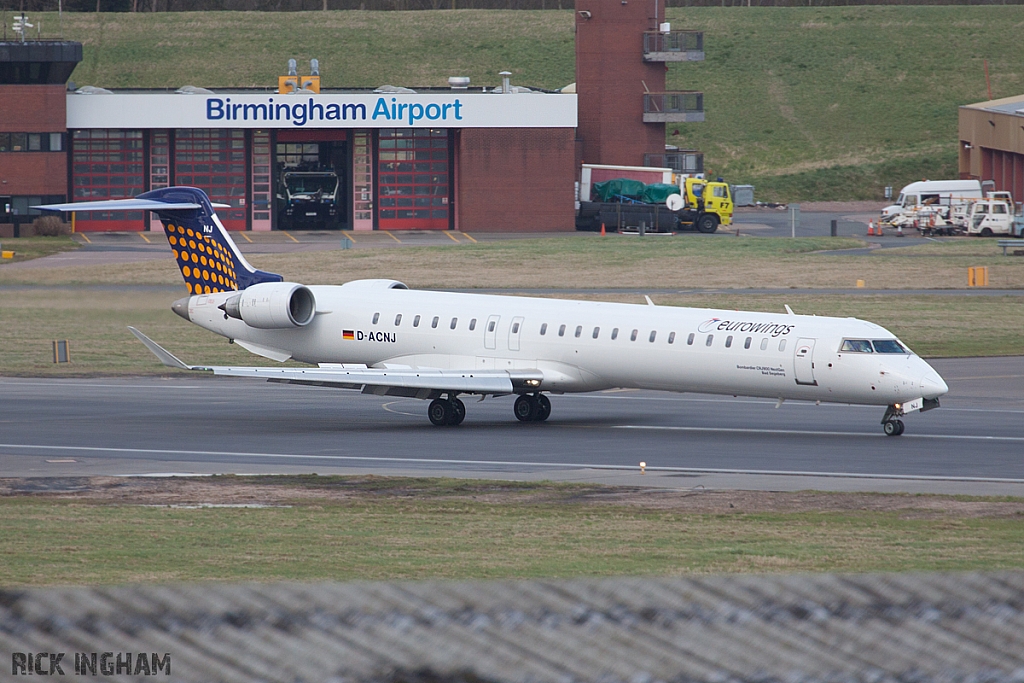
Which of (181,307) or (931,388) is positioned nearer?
(931,388)

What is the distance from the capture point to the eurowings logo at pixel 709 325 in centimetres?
2931

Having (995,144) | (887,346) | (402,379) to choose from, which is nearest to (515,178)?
(995,144)

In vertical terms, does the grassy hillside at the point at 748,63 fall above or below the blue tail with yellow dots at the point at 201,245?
above

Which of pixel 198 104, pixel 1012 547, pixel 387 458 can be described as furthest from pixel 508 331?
pixel 198 104

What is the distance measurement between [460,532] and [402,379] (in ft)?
42.4

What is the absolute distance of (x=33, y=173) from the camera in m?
76.6

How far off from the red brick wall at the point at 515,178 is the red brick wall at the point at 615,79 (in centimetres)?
942

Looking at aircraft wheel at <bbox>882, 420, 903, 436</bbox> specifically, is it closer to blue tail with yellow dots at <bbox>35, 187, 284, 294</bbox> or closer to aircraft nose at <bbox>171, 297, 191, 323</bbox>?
blue tail with yellow dots at <bbox>35, 187, 284, 294</bbox>

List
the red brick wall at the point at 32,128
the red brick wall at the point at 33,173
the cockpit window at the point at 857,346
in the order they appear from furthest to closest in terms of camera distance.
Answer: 1. the red brick wall at the point at 33,173
2. the red brick wall at the point at 32,128
3. the cockpit window at the point at 857,346

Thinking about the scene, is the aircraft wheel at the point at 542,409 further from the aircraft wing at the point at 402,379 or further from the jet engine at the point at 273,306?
the jet engine at the point at 273,306

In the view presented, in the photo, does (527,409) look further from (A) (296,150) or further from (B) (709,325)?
(A) (296,150)

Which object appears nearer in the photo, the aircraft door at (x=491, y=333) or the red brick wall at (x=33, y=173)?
the aircraft door at (x=491, y=333)

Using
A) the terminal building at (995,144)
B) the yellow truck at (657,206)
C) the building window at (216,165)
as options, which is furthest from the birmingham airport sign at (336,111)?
the terminal building at (995,144)

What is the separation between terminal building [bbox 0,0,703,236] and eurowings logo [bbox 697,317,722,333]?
52.1 meters
